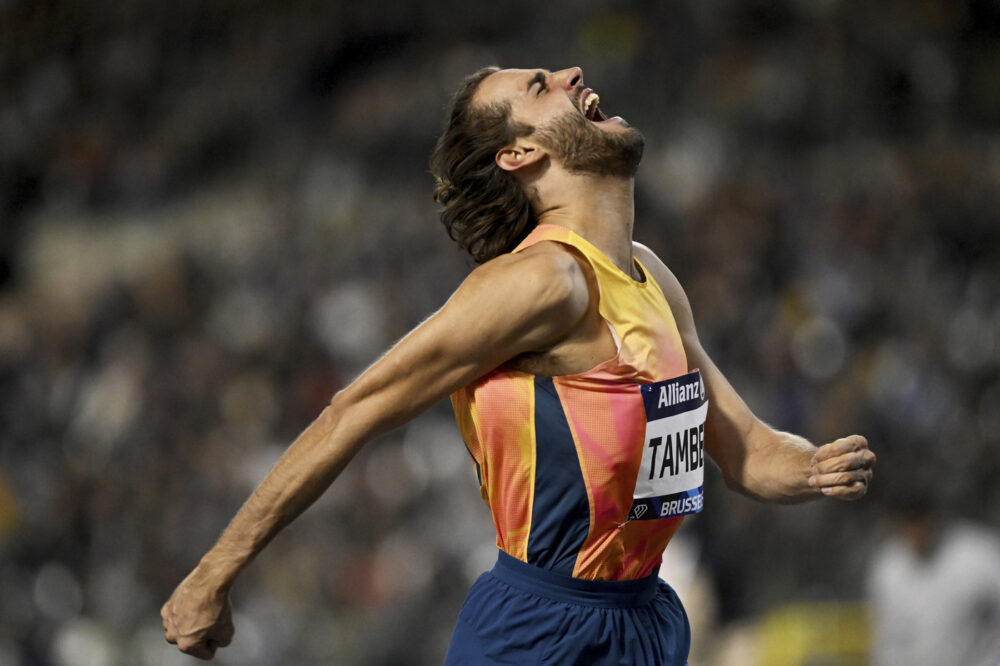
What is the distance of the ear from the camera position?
298 cm

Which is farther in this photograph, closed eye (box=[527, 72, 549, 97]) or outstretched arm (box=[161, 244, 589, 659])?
closed eye (box=[527, 72, 549, 97])

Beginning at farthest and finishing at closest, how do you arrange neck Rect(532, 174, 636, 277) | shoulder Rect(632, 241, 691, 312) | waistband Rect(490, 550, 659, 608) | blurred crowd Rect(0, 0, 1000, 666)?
blurred crowd Rect(0, 0, 1000, 666) < shoulder Rect(632, 241, 691, 312) < neck Rect(532, 174, 636, 277) < waistband Rect(490, 550, 659, 608)

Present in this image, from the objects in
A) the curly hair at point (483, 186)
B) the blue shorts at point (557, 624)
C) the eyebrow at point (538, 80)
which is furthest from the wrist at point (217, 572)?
the eyebrow at point (538, 80)

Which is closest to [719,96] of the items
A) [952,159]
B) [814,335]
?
[952,159]

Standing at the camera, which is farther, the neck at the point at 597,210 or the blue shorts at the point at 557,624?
the neck at the point at 597,210

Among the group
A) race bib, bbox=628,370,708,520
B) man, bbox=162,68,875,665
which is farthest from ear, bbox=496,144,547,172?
race bib, bbox=628,370,708,520

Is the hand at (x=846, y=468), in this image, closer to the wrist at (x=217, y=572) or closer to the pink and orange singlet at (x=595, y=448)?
the pink and orange singlet at (x=595, y=448)

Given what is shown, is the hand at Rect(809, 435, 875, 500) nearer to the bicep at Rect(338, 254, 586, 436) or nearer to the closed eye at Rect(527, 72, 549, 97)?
the bicep at Rect(338, 254, 586, 436)

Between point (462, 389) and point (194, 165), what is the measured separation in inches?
346

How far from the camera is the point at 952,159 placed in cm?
874

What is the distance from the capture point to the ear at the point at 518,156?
9.79ft

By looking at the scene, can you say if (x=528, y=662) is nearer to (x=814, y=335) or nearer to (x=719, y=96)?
(x=814, y=335)

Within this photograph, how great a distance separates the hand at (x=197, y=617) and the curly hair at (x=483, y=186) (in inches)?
39.4

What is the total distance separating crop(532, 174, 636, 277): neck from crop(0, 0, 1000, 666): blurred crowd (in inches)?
144
